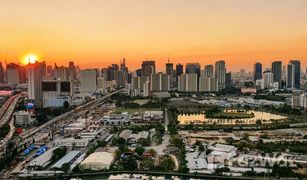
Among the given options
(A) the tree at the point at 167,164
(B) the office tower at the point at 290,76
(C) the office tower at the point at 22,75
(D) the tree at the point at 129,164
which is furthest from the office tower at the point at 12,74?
(A) the tree at the point at 167,164

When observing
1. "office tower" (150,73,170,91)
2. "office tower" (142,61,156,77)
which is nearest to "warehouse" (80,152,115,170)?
"office tower" (150,73,170,91)

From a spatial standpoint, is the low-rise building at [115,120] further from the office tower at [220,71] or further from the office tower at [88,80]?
the office tower at [220,71]

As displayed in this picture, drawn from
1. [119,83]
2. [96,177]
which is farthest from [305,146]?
[119,83]

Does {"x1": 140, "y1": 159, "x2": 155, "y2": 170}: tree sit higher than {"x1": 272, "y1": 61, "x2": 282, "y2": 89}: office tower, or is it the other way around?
{"x1": 272, "y1": 61, "x2": 282, "y2": 89}: office tower

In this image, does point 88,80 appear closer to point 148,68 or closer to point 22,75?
point 148,68

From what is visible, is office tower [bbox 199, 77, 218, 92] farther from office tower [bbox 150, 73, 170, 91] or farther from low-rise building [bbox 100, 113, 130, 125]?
low-rise building [bbox 100, 113, 130, 125]

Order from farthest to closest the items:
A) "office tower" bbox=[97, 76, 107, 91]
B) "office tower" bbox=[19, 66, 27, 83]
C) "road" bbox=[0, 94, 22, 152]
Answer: "office tower" bbox=[19, 66, 27, 83], "office tower" bbox=[97, 76, 107, 91], "road" bbox=[0, 94, 22, 152]

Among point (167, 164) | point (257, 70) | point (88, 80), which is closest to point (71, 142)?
point (167, 164)
